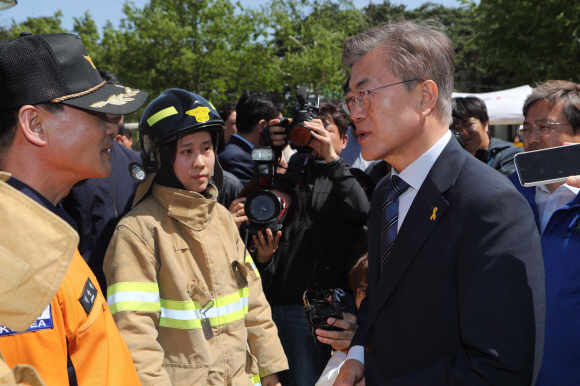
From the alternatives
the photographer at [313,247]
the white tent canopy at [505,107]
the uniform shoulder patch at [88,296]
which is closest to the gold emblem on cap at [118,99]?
the uniform shoulder patch at [88,296]

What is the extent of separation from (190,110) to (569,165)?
1930mm

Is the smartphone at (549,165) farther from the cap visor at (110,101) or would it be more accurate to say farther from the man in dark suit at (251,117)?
the man in dark suit at (251,117)

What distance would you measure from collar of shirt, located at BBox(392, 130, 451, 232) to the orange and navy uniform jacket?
112 cm

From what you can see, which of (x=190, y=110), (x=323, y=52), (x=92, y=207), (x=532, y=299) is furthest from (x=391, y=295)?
(x=323, y=52)

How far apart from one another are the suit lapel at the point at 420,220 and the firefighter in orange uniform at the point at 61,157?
3.06 feet

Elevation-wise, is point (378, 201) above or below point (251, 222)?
above

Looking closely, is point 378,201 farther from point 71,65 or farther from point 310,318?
point 71,65

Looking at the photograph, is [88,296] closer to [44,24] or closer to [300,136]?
[300,136]

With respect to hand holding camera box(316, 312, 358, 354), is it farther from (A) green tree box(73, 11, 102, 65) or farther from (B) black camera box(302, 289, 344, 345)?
(A) green tree box(73, 11, 102, 65)

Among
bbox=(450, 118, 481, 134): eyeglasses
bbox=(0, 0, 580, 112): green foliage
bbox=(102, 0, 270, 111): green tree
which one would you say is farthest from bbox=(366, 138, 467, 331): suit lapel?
bbox=(102, 0, 270, 111): green tree

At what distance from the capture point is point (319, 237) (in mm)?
3428

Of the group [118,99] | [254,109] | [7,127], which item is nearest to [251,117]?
[254,109]

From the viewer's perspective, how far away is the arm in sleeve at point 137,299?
2.14 m

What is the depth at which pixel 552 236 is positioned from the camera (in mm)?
2475
